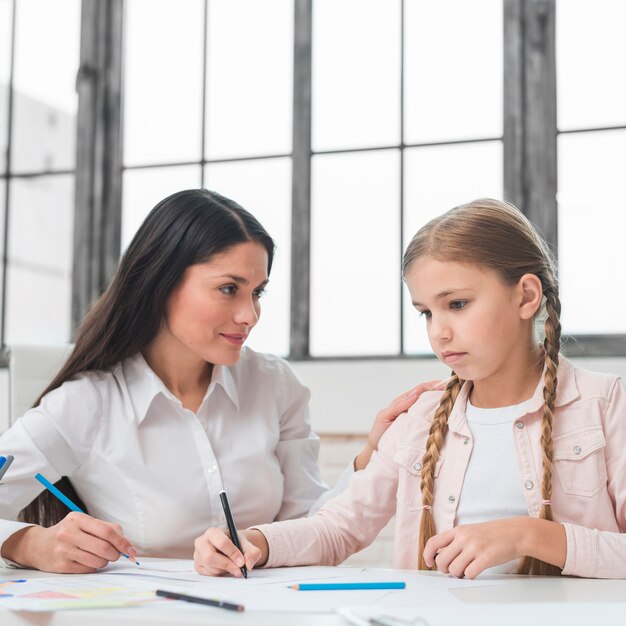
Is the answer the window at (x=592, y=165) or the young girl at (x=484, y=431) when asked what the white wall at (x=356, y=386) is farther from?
the young girl at (x=484, y=431)

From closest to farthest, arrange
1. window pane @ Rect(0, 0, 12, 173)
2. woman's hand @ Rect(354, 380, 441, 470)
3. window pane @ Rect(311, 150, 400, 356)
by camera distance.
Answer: woman's hand @ Rect(354, 380, 441, 470)
window pane @ Rect(311, 150, 400, 356)
window pane @ Rect(0, 0, 12, 173)

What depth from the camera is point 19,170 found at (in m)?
3.41

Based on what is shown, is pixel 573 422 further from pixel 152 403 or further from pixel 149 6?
pixel 149 6

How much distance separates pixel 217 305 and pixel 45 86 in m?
1.99

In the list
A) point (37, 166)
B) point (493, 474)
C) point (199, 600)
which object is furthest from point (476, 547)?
point (37, 166)

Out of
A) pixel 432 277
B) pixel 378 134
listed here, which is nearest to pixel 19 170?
pixel 378 134

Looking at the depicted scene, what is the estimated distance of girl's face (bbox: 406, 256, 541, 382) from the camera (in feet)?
4.77

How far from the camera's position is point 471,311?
57.6 inches

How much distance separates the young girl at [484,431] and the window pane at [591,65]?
1.31 meters

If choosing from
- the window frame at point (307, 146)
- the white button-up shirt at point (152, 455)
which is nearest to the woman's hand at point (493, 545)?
the white button-up shirt at point (152, 455)

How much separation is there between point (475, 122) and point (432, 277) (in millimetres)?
1526

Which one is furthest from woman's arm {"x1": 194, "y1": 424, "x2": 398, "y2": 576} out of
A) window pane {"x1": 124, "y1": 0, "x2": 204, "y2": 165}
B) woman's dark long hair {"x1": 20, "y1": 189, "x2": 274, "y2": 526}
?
window pane {"x1": 124, "y1": 0, "x2": 204, "y2": 165}

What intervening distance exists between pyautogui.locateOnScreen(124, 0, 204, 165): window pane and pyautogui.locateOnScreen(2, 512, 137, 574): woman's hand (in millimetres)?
2029

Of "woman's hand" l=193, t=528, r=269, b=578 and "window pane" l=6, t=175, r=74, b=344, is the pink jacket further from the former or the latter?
"window pane" l=6, t=175, r=74, b=344
